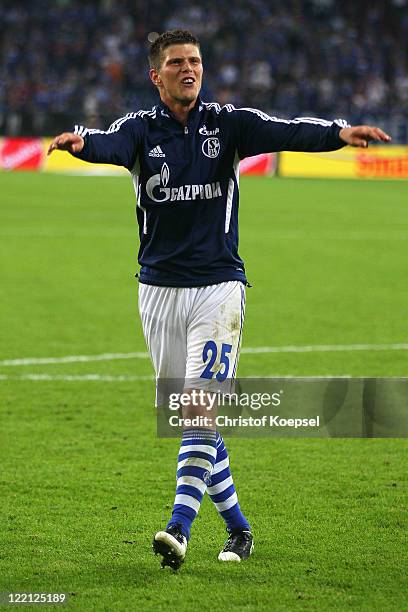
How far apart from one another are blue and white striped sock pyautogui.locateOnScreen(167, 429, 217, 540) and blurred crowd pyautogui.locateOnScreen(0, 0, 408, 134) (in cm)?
3279

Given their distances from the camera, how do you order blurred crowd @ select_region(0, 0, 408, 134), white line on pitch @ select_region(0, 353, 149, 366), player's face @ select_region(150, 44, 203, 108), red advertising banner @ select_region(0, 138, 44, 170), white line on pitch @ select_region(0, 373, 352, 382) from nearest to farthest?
player's face @ select_region(150, 44, 203, 108), white line on pitch @ select_region(0, 373, 352, 382), white line on pitch @ select_region(0, 353, 149, 366), red advertising banner @ select_region(0, 138, 44, 170), blurred crowd @ select_region(0, 0, 408, 134)

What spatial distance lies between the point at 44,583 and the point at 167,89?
2121 mm

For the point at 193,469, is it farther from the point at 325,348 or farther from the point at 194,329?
the point at 325,348

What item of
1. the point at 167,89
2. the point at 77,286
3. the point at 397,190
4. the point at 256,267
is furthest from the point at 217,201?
the point at 397,190

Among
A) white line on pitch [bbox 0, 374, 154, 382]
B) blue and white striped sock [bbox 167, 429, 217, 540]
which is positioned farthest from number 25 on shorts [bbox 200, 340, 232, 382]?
white line on pitch [bbox 0, 374, 154, 382]

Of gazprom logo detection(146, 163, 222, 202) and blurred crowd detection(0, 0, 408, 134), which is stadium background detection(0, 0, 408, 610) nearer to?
gazprom logo detection(146, 163, 222, 202)

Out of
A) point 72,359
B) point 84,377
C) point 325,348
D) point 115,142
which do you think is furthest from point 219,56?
point 115,142

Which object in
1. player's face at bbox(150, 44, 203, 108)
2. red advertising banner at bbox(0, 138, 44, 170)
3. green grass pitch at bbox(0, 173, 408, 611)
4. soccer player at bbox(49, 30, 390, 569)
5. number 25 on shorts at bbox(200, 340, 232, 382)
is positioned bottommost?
green grass pitch at bbox(0, 173, 408, 611)

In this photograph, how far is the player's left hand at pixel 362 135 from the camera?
481 centimetres

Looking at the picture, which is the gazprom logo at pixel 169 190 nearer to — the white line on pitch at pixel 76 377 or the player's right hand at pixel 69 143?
the player's right hand at pixel 69 143

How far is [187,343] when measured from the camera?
5.20 m

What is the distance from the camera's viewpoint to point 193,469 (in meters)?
5.04

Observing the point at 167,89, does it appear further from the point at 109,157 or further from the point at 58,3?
the point at 58,3

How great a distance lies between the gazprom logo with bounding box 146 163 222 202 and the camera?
16.9 feet
